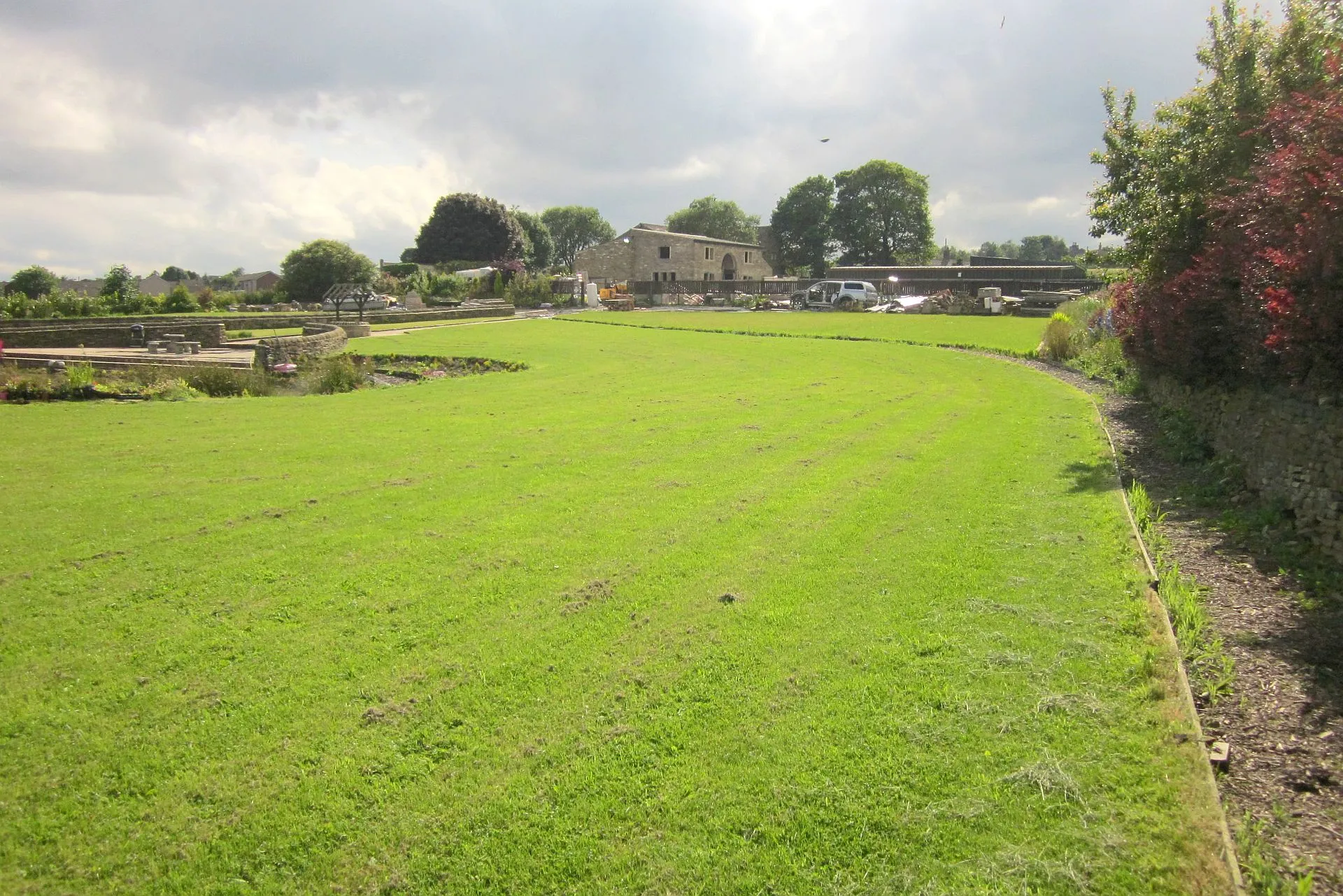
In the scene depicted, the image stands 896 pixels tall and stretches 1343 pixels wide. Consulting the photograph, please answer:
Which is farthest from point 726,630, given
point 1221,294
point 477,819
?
point 1221,294

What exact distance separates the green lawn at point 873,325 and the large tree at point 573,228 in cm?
7333

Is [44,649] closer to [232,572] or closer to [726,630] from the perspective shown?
[232,572]

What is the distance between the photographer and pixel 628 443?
31.7 feet

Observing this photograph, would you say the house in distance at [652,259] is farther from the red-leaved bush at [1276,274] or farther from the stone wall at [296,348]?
the red-leaved bush at [1276,274]

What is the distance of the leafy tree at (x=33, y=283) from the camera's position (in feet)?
162

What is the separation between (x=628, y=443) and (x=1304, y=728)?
281 inches

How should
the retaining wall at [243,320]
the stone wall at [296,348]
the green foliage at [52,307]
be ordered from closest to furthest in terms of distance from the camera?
the stone wall at [296,348], the retaining wall at [243,320], the green foliage at [52,307]

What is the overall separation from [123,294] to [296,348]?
3316 cm

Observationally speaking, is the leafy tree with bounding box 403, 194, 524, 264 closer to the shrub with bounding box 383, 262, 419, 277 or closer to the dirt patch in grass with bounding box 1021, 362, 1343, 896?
the shrub with bounding box 383, 262, 419, 277

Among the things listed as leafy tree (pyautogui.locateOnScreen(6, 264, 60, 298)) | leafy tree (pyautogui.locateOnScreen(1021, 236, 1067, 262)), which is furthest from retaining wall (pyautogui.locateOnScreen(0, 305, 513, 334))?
leafy tree (pyautogui.locateOnScreen(1021, 236, 1067, 262))

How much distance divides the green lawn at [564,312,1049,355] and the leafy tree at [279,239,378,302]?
15912 millimetres

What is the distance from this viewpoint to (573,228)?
116938 mm

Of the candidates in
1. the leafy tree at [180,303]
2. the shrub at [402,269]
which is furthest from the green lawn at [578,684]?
the shrub at [402,269]

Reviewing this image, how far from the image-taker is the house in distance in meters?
66.8
